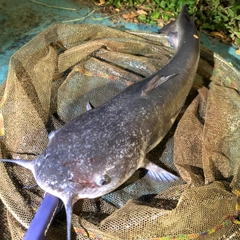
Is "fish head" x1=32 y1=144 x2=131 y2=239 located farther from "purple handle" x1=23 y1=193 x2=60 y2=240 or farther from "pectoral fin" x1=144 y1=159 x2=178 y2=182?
"pectoral fin" x1=144 y1=159 x2=178 y2=182

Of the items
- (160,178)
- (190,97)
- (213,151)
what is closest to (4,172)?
(160,178)

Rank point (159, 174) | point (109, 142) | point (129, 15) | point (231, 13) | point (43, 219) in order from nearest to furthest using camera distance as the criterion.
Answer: point (43, 219), point (109, 142), point (159, 174), point (231, 13), point (129, 15)

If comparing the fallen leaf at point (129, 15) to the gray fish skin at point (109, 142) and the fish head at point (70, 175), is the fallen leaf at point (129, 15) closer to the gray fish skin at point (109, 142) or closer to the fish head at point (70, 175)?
the gray fish skin at point (109, 142)

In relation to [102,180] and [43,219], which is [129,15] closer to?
[102,180]

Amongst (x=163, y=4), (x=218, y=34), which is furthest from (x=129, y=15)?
(x=218, y=34)

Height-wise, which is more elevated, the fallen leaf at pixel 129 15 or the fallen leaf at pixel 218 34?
the fallen leaf at pixel 129 15

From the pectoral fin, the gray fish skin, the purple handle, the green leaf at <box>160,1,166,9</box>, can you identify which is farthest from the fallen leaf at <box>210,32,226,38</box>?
the purple handle

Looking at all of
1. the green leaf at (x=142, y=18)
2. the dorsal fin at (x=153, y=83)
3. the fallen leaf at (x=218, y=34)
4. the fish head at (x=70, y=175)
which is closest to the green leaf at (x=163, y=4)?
the green leaf at (x=142, y=18)
